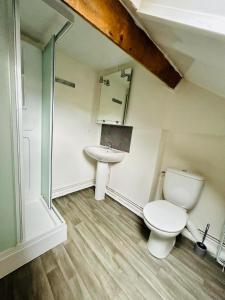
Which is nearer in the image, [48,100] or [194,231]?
[48,100]

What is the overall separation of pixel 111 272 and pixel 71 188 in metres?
1.38

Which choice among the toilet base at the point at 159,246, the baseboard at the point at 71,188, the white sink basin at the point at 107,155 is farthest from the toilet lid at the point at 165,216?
the baseboard at the point at 71,188

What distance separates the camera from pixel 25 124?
163 centimetres

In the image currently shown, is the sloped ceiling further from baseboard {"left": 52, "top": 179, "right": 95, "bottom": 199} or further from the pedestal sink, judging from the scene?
baseboard {"left": 52, "top": 179, "right": 95, "bottom": 199}

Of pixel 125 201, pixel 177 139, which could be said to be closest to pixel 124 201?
pixel 125 201

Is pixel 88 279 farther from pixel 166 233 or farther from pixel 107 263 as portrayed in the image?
pixel 166 233

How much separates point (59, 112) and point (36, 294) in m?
1.85

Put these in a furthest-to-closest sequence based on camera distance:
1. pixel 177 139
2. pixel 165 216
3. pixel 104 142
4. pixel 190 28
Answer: pixel 104 142
pixel 177 139
pixel 165 216
pixel 190 28

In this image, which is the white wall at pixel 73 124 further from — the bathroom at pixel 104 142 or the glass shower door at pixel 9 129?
the glass shower door at pixel 9 129

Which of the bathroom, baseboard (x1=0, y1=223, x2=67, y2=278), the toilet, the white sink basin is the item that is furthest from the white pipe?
baseboard (x1=0, y1=223, x2=67, y2=278)

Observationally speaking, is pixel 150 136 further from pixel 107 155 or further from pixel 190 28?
pixel 190 28

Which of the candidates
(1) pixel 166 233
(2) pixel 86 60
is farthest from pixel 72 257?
(2) pixel 86 60

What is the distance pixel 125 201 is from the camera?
215 cm

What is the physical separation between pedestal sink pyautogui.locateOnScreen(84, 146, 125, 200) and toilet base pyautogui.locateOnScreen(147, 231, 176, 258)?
1.02 m
